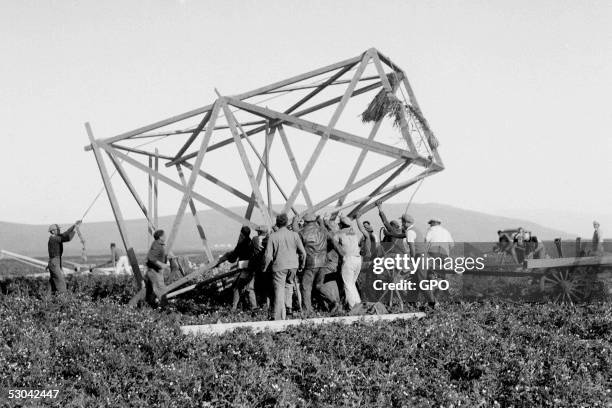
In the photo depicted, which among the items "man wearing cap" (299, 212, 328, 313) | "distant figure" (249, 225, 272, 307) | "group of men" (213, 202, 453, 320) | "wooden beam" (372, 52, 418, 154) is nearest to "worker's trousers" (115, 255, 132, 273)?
"distant figure" (249, 225, 272, 307)

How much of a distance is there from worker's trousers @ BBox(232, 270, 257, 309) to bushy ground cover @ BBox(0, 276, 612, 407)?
5.10ft

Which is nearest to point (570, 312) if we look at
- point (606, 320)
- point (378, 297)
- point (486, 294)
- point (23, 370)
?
point (606, 320)

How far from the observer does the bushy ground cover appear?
725 centimetres

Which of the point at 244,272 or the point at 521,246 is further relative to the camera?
the point at 521,246

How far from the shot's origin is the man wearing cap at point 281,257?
10.4 m

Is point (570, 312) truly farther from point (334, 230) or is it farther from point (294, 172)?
point (294, 172)

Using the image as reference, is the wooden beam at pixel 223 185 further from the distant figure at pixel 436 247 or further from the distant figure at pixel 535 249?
the distant figure at pixel 535 249

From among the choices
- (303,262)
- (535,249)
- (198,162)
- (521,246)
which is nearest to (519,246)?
(521,246)

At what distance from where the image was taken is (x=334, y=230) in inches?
464

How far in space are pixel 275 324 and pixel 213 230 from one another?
141m

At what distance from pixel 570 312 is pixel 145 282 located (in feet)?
28.2

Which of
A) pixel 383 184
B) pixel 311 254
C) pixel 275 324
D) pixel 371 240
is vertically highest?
pixel 383 184

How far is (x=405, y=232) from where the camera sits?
12.5 metres

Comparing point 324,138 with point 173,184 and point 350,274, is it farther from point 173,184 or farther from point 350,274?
point 173,184
